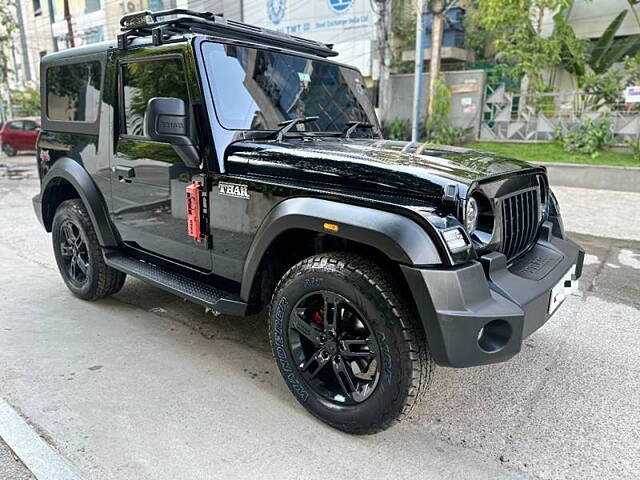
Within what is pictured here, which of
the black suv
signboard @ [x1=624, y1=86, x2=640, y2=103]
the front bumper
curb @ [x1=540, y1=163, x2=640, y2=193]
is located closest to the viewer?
the front bumper

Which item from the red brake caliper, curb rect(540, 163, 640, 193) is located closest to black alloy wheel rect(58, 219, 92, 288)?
the red brake caliper

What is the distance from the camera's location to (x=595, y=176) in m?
10.3

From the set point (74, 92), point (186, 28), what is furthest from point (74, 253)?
point (186, 28)

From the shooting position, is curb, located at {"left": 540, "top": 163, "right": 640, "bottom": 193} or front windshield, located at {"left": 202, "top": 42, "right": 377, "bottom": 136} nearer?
front windshield, located at {"left": 202, "top": 42, "right": 377, "bottom": 136}

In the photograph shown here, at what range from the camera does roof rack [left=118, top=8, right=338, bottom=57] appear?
3.22 metres

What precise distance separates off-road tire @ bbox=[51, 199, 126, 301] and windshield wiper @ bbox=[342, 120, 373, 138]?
86.7 inches

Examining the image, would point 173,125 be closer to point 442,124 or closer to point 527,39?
point 442,124

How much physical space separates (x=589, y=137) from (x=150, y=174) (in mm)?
10859

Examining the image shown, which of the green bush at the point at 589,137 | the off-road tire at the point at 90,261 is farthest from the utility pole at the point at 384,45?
the off-road tire at the point at 90,261

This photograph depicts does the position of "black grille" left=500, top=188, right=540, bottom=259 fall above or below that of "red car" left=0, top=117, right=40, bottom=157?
above

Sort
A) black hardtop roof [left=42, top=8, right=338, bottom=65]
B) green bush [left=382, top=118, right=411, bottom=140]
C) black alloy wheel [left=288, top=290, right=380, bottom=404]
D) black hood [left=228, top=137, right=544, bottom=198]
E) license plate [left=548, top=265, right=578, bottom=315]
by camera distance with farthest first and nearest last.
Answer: green bush [left=382, top=118, right=411, bottom=140] < black hardtop roof [left=42, top=8, right=338, bottom=65] < license plate [left=548, top=265, right=578, bottom=315] < black alloy wheel [left=288, top=290, right=380, bottom=404] < black hood [left=228, top=137, right=544, bottom=198]

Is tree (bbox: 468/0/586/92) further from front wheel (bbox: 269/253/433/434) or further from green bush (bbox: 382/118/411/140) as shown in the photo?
front wheel (bbox: 269/253/433/434)

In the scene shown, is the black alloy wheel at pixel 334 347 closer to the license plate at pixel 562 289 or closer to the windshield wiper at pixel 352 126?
the license plate at pixel 562 289

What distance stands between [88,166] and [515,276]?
11.0 ft
